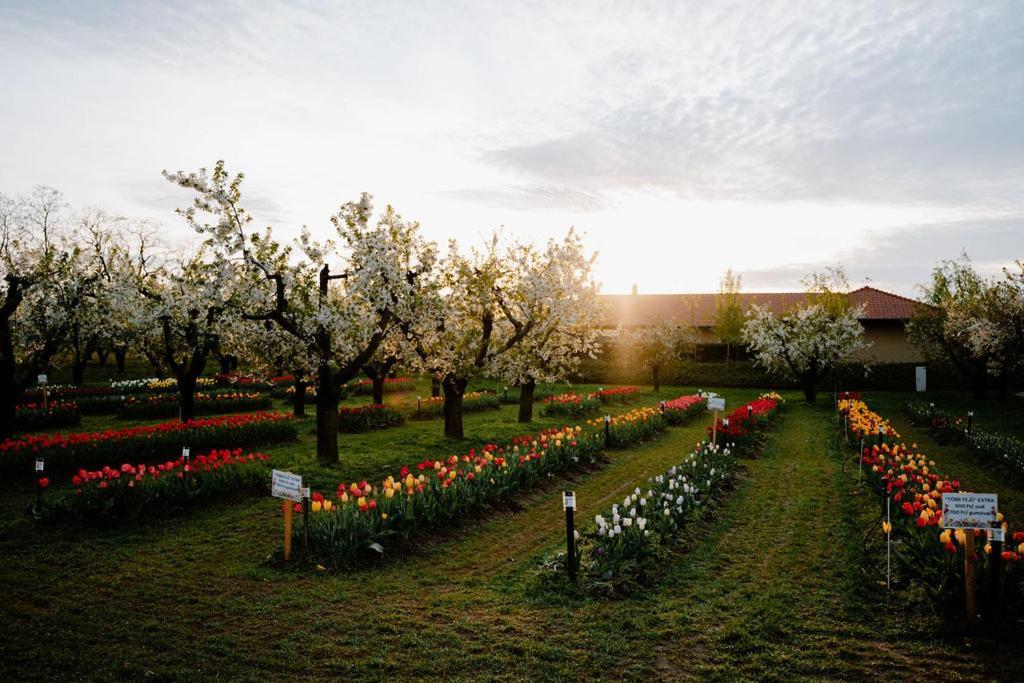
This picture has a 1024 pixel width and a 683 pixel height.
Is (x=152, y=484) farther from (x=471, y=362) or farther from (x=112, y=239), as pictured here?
(x=112, y=239)

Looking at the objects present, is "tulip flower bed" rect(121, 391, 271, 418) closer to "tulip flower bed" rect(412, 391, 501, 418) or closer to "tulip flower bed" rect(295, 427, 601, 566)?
"tulip flower bed" rect(412, 391, 501, 418)

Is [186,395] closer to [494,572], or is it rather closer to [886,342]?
[494,572]

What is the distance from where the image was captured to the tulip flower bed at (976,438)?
48.3 feet

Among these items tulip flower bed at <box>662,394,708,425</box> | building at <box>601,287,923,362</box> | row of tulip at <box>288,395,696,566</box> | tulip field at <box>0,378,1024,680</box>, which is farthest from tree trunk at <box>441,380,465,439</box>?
building at <box>601,287,923,362</box>

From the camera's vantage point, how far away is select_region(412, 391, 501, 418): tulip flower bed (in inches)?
1003

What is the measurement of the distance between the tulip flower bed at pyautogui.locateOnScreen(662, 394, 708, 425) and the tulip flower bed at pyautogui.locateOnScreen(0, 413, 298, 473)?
512 inches

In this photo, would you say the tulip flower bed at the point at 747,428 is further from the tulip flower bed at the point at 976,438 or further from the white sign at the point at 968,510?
the white sign at the point at 968,510

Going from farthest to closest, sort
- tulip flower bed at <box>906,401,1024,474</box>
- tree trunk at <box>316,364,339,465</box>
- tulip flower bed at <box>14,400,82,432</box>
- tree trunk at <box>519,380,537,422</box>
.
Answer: tree trunk at <box>519,380,537,422</box>
tulip flower bed at <box>14,400,82,432</box>
tree trunk at <box>316,364,339,465</box>
tulip flower bed at <box>906,401,1024,474</box>

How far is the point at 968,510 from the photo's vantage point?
22.0 ft

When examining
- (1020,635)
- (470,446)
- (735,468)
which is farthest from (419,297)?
(1020,635)

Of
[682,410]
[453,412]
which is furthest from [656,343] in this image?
[453,412]

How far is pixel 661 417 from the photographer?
2228 centimetres

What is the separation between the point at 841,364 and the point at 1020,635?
31726mm

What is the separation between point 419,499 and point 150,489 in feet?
15.3
